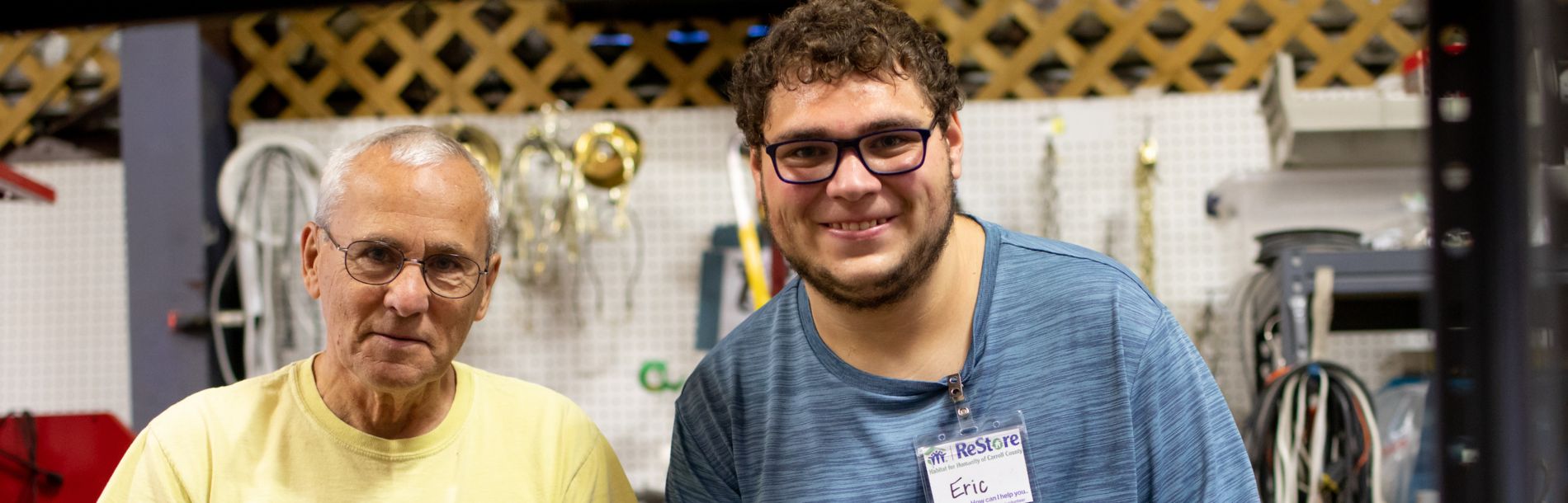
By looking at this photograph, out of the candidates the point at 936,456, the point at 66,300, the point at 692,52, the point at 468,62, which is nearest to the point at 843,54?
the point at 936,456

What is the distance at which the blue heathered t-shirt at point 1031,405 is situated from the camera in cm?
112

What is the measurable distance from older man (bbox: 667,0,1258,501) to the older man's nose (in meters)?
0.36

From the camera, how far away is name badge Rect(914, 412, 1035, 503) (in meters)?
1.13

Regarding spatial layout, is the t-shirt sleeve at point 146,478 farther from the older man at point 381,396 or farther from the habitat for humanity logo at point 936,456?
the habitat for humanity logo at point 936,456

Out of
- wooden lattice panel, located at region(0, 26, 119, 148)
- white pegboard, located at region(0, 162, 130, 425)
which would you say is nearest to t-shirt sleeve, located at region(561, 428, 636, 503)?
white pegboard, located at region(0, 162, 130, 425)

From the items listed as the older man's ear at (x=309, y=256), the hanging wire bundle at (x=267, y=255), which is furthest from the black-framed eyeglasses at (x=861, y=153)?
the hanging wire bundle at (x=267, y=255)

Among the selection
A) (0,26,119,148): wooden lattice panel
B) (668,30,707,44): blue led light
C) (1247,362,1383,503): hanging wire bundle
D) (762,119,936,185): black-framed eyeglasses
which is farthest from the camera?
(0,26,119,148): wooden lattice panel

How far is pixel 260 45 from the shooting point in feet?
9.42

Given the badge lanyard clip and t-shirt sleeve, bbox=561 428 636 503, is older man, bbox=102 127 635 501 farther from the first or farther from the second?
the badge lanyard clip

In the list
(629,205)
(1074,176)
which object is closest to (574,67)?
(629,205)

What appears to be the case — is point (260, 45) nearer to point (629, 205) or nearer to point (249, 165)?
point (249, 165)

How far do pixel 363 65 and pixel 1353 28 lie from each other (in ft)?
8.45

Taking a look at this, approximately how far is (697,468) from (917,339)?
1.03 ft

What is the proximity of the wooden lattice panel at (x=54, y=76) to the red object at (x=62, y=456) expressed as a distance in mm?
1275
